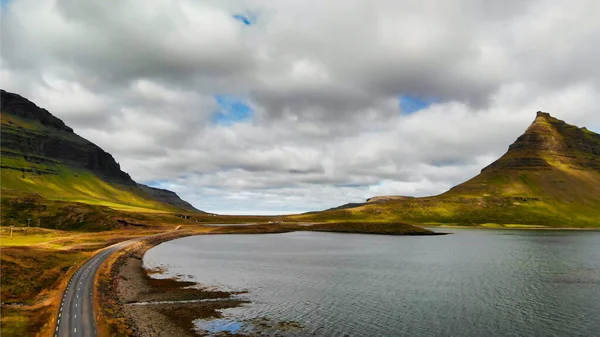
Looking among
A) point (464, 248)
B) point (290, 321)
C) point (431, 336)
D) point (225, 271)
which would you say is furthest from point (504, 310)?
point (464, 248)

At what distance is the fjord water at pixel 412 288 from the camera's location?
6025cm

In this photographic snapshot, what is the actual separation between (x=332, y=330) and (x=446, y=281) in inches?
1980

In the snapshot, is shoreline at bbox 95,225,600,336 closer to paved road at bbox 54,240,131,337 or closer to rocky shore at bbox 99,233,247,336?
rocky shore at bbox 99,233,247,336

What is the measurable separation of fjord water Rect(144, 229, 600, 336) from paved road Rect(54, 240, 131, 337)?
2281cm

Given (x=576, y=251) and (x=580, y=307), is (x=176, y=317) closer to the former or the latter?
(x=580, y=307)

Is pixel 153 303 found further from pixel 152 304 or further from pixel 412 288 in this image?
pixel 412 288

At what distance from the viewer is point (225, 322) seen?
6131 cm

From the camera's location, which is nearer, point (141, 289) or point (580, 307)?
point (580, 307)

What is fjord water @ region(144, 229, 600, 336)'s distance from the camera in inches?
2372

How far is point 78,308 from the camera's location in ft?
192

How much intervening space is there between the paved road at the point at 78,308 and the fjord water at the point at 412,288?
2281cm

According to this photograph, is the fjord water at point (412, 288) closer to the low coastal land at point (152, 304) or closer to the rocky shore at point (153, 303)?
the low coastal land at point (152, 304)

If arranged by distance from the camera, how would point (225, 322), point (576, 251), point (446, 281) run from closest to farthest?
point (225, 322) → point (446, 281) → point (576, 251)

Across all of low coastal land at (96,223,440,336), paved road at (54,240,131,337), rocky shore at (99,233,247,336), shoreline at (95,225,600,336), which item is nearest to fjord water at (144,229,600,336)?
low coastal land at (96,223,440,336)
